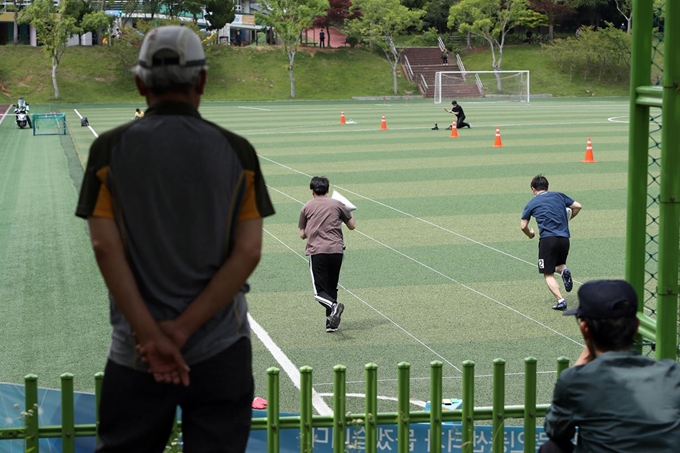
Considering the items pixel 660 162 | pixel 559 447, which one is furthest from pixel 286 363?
pixel 559 447

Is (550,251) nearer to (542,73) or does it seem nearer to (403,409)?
(403,409)

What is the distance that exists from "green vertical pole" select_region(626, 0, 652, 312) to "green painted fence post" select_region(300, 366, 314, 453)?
175 centimetres

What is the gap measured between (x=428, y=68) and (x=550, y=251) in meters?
77.2

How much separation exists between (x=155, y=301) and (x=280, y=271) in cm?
1086

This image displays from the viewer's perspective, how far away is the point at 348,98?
7900 centimetres

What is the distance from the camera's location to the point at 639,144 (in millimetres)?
Result: 5520

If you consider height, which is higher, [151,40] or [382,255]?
[151,40]

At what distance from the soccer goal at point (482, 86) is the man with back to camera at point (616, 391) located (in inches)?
2860

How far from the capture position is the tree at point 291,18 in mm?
81125

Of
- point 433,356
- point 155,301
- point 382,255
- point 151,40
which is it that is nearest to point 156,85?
point 151,40

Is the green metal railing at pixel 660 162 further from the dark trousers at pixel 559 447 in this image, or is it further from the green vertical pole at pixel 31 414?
the green vertical pole at pixel 31 414

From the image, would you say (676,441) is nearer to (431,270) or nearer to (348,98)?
(431,270)

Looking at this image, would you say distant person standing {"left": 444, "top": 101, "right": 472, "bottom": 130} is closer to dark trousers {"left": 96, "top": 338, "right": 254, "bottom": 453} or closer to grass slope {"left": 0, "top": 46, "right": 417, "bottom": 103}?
dark trousers {"left": 96, "top": 338, "right": 254, "bottom": 453}

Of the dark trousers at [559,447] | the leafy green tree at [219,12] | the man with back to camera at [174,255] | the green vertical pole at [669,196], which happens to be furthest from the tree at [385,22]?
the man with back to camera at [174,255]
